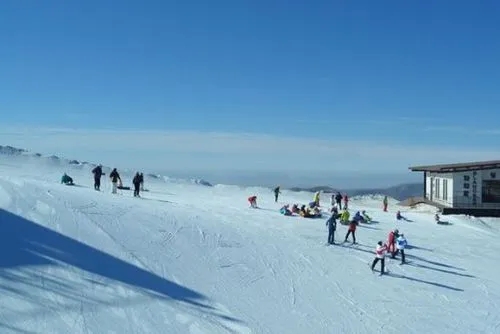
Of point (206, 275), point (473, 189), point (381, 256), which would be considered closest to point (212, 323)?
point (206, 275)

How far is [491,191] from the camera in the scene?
3694 centimetres

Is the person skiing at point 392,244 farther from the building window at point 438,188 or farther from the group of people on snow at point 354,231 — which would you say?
the building window at point 438,188

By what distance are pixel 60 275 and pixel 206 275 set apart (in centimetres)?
442

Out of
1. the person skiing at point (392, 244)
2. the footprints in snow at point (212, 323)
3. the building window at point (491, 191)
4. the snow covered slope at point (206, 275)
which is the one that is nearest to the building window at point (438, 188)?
the building window at point (491, 191)

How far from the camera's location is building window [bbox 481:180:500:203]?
3678 centimetres

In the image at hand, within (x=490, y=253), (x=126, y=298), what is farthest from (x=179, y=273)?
(x=490, y=253)

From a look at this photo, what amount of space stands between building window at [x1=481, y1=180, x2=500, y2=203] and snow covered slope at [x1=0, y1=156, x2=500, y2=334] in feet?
39.3

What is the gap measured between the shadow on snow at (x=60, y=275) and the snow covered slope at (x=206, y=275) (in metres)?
0.03

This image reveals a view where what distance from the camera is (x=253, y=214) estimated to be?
27.7 meters

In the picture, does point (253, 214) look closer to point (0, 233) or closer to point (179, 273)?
point (179, 273)

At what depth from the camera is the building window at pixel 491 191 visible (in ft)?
121

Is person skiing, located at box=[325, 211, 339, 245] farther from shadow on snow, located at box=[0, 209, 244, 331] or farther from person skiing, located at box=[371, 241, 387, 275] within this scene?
shadow on snow, located at box=[0, 209, 244, 331]

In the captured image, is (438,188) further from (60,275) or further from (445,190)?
(60,275)

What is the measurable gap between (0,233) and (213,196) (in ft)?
69.1
